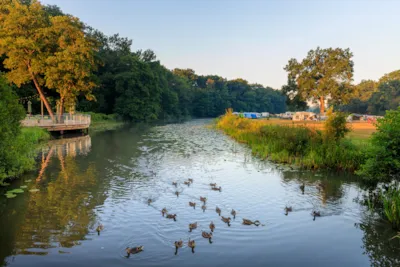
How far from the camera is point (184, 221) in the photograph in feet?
30.6

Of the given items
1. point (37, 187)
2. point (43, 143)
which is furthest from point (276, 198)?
point (43, 143)

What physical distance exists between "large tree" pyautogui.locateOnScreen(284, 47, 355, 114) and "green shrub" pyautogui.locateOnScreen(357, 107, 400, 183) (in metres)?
51.7

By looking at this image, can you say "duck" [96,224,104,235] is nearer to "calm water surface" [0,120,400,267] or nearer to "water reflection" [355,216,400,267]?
"calm water surface" [0,120,400,267]

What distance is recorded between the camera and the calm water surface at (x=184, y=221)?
726 centimetres

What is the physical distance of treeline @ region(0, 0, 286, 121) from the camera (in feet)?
112

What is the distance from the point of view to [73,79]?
37906mm

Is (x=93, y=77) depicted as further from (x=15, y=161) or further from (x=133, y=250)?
(x=133, y=250)

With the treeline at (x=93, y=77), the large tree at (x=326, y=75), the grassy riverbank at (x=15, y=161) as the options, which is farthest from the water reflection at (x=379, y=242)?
the large tree at (x=326, y=75)

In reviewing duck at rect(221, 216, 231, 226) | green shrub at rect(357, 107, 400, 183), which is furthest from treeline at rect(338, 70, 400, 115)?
duck at rect(221, 216, 231, 226)

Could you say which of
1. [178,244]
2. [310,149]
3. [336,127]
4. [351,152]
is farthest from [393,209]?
[336,127]

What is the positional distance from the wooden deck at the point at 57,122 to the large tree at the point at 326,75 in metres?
41.9

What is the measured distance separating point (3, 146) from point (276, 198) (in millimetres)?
10270

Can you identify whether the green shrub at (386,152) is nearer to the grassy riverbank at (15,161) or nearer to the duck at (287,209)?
the duck at (287,209)

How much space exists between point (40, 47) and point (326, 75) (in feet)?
156
